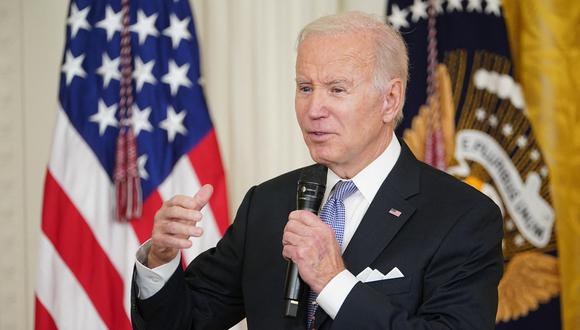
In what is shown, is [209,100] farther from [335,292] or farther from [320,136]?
[335,292]

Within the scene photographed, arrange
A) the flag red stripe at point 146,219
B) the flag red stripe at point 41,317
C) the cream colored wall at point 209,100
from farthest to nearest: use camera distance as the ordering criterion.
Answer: the cream colored wall at point 209,100 → the flag red stripe at point 146,219 → the flag red stripe at point 41,317

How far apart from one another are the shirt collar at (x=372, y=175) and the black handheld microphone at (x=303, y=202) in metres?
0.06

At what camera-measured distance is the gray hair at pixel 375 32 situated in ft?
7.76

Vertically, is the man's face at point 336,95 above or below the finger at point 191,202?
above

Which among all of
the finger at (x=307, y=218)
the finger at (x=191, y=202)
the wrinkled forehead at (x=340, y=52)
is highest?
the wrinkled forehead at (x=340, y=52)

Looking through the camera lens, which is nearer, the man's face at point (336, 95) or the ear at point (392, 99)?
the man's face at point (336, 95)

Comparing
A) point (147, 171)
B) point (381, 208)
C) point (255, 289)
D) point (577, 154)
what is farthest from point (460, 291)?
point (577, 154)

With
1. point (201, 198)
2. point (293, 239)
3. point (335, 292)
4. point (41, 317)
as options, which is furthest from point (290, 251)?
point (41, 317)

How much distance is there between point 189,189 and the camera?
394 centimetres

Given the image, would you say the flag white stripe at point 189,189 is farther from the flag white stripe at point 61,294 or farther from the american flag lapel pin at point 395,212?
the american flag lapel pin at point 395,212

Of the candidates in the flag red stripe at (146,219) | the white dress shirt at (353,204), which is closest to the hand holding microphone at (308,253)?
the white dress shirt at (353,204)

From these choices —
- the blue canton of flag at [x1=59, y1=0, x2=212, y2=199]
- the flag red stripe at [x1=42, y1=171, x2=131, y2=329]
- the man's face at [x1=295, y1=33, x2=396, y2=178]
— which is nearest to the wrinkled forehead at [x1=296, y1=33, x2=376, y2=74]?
the man's face at [x1=295, y1=33, x2=396, y2=178]

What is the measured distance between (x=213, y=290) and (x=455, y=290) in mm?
781

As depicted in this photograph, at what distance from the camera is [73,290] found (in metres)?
3.76
